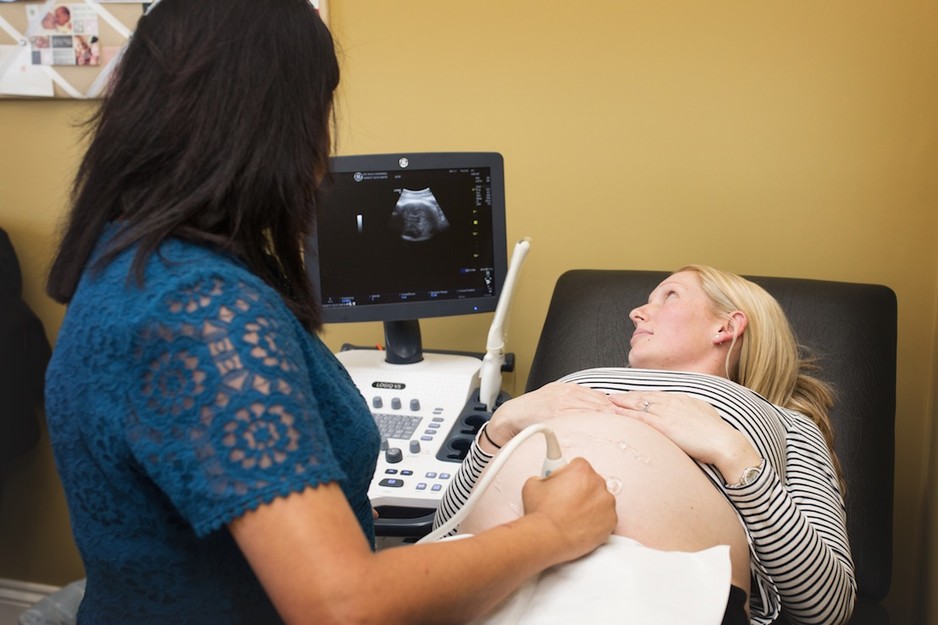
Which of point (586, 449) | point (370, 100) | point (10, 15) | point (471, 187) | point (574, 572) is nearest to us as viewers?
point (574, 572)

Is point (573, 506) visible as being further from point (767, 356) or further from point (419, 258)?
point (419, 258)

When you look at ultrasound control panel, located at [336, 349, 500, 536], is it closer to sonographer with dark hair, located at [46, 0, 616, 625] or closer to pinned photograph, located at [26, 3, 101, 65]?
sonographer with dark hair, located at [46, 0, 616, 625]

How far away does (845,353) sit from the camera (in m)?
1.76

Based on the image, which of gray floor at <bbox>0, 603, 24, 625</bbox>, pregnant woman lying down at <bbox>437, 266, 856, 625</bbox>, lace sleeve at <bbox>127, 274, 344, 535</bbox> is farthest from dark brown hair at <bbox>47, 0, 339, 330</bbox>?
gray floor at <bbox>0, 603, 24, 625</bbox>

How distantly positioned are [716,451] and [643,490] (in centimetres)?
14

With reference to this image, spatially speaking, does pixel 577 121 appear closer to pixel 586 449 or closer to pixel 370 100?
pixel 370 100

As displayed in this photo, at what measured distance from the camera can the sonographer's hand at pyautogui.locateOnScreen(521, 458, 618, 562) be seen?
38.0 inches

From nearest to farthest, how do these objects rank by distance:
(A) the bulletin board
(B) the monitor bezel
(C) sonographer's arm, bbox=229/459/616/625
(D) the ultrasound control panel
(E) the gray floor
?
1. (C) sonographer's arm, bbox=229/459/616/625
2. (D) the ultrasound control panel
3. (B) the monitor bezel
4. (A) the bulletin board
5. (E) the gray floor

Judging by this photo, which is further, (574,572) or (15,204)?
(15,204)

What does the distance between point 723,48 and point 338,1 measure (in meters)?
0.96

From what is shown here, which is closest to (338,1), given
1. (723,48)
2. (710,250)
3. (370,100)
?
(370,100)

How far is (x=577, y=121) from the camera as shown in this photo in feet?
7.06

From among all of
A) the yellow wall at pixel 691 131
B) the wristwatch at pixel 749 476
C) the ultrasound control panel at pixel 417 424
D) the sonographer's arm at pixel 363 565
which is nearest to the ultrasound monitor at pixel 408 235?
the ultrasound control panel at pixel 417 424

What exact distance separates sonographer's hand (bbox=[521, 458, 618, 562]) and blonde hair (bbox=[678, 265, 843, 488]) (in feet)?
2.30
